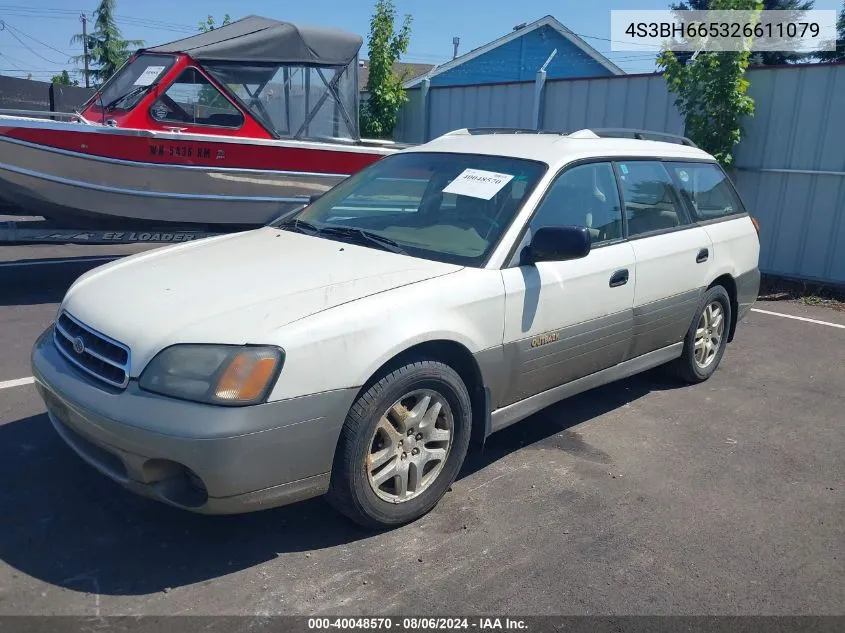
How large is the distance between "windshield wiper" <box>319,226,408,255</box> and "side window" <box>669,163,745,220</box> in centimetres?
237

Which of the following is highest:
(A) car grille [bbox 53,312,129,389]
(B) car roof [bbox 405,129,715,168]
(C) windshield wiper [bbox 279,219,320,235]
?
(B) car roof [bbox 405,129,715,168]

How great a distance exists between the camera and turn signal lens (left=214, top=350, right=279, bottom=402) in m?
2.83

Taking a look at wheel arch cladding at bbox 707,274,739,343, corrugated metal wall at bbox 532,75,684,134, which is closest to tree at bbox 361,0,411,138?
corrugated metal wall at bbox 532,75,684,134

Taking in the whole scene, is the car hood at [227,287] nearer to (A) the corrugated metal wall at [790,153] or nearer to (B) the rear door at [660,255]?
(B) the rear door at [660,255]

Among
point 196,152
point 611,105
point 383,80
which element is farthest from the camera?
point 383,80

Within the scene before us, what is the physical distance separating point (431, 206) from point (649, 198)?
158 centimetres

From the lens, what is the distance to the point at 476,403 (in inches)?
146

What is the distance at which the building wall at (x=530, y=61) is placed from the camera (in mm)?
25047

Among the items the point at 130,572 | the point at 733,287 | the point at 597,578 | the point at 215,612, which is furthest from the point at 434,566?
the point at 733,287

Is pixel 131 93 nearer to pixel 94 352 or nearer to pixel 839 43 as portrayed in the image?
pixel 94 352

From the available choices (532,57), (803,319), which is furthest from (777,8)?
(803,319)

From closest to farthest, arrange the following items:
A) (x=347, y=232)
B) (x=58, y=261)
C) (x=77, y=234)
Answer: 1. (x=347, y=232)
2. (x=77, y=234)
3. (x=58, y=261)

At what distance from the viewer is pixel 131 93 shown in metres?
8.09

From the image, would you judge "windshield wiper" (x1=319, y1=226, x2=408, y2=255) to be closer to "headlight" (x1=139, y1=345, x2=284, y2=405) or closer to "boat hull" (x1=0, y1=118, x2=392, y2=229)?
"headlight" (x1=139, y1=345, x2=284, y2=405)
